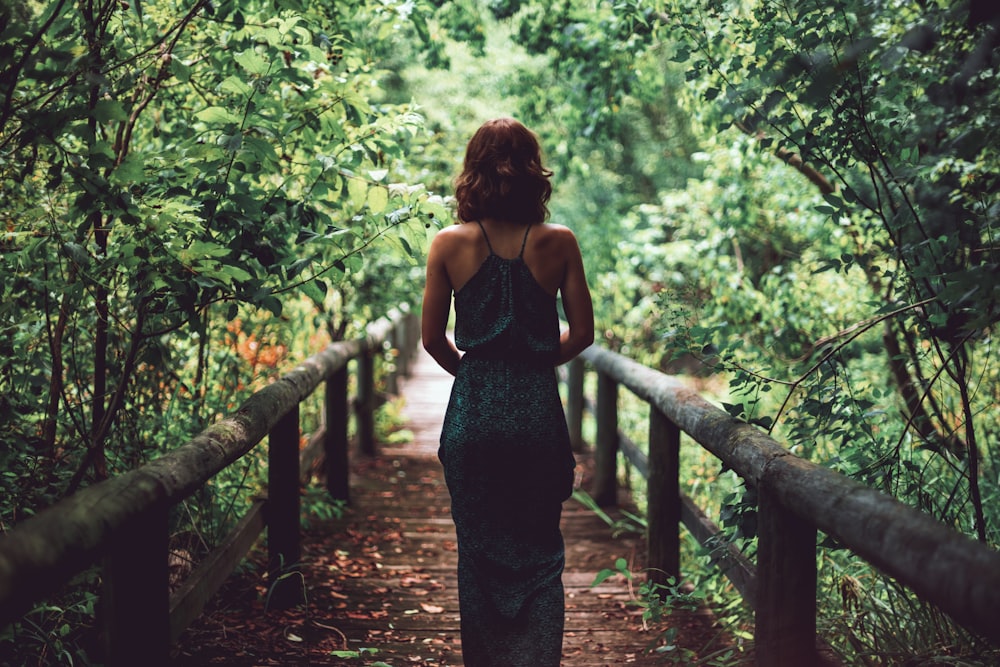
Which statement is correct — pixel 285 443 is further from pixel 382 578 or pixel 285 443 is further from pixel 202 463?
pixel 202 463

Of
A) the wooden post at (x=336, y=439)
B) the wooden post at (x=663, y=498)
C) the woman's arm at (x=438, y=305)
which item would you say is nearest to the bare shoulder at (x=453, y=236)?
the woman's arm at (x=438, y=305)

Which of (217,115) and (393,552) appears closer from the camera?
(217,115)

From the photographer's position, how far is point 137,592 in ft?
6.89

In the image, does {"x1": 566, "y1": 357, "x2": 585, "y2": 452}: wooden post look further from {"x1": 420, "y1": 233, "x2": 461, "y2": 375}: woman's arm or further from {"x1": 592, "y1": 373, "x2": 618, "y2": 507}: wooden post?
{"x1": 420, "y1": 233, "x2": 461, "y2": 375}: woman's arm

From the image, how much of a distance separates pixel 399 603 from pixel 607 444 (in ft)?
7.55

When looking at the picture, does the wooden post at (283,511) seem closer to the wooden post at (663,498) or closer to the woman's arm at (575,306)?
the woman's arm at (575,306)

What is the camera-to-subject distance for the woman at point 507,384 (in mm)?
2900

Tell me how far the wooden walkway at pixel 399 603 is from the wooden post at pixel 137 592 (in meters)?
1.00

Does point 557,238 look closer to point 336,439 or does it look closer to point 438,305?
point 438,305

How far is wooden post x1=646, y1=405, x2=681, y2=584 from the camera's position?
4.09m

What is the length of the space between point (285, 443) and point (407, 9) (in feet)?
6.71

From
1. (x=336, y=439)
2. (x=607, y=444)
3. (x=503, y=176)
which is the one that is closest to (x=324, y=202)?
(x=503, y=176)

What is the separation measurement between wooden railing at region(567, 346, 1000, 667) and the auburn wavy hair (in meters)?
1.05

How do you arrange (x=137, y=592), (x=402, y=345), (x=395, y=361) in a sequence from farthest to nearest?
(x=402, y=345) → (x=395, y=361) → (x=137, y=592)
